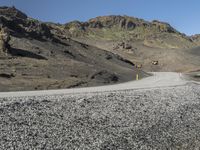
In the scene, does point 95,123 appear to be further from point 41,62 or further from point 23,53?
point 23,53

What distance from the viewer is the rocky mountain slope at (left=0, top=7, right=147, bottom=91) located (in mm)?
42909

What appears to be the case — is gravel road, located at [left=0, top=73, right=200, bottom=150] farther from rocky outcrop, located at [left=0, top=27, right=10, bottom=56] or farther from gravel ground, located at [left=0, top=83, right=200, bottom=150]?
rocky outcrop, located at [left=0, top=27, right=10, bottom=56]

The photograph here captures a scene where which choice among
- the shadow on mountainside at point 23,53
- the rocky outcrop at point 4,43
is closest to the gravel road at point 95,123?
the rocky outcrop at point 4,43

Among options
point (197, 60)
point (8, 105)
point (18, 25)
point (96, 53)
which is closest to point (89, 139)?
point (8, 105)

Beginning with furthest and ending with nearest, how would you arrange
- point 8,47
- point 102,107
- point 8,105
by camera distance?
point 8,47
point 102,107
point 8,105

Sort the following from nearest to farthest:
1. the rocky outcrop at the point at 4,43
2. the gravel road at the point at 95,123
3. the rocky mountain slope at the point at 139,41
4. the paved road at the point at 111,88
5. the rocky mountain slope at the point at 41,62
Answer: the gravel road at the point at 95,123 → the paved road at the point at 111,88 → the rocky mountain slope at the point at 41,62 → the rocky outcrop at the point at 4,43 → the rocky mountain slope at the point at 139,41

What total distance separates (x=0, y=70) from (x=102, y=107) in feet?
65.6

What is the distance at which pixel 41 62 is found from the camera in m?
53.6

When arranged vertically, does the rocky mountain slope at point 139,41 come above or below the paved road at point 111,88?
above

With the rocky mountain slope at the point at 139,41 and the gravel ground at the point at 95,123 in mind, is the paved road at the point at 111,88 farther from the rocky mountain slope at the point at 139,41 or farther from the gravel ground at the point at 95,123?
the rocky mountain slope at the point at 139,41

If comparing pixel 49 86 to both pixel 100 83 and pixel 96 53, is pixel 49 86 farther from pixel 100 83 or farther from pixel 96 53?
pixel 96 53

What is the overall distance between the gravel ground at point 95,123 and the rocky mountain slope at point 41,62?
452 inches

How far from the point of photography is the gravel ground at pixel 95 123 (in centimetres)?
1905

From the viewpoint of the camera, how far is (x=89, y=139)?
20016 millimetres
